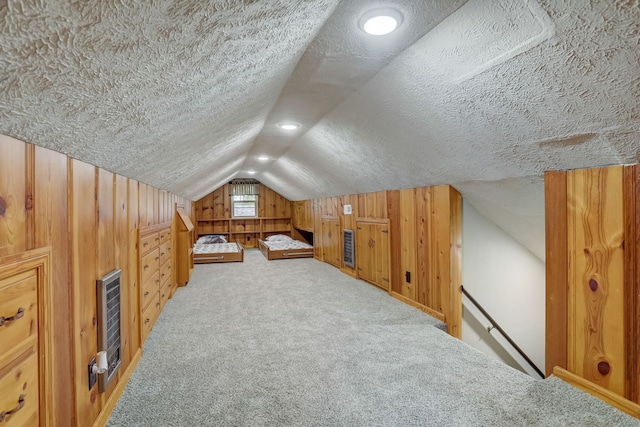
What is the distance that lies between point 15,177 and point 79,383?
0.92 meters

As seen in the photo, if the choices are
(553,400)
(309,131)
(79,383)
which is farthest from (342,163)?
(79,383)

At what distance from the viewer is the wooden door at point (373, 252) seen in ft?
13.2

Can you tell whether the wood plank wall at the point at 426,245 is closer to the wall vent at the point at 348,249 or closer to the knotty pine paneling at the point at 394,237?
the knotty pine paneling at the point at 394,237

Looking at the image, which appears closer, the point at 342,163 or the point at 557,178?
the point at 557,178

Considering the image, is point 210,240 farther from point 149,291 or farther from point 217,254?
point 149,291

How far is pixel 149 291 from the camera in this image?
273 cm

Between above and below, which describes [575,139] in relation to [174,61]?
below

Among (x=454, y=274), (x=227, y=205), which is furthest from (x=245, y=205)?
(x=454, y=274)

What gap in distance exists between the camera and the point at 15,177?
93cm

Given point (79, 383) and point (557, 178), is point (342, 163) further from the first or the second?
point (79, 383)

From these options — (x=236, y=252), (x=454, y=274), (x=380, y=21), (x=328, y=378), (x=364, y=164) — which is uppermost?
(x=380, y=21)

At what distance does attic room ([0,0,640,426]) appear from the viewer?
3.03 feet

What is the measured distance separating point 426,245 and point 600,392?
1758mm

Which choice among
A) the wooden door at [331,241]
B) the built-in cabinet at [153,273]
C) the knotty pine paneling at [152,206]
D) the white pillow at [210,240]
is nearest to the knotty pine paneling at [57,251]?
the built-in cabinet at [153,273]
